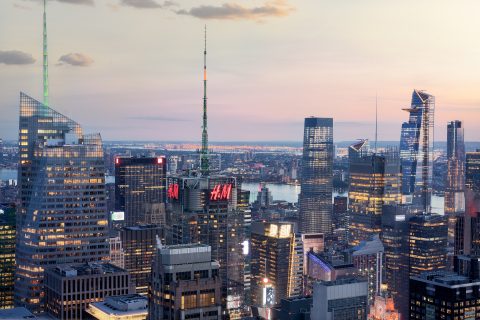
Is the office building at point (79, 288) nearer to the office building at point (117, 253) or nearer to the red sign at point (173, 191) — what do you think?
the office building at point (117, 253)

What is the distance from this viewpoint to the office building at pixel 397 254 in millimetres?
78188

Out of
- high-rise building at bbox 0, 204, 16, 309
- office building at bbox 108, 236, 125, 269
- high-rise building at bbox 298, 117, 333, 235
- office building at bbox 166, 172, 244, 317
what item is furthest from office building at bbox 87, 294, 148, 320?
high-rise building at bbox 298, 117, 333, 235

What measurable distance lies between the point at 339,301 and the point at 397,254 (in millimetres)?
37340

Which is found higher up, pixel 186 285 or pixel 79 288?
pixel 186 285

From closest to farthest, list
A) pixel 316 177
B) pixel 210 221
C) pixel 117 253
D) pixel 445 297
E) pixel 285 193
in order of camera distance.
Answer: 1. pixel 445 297
2. pixel 117 253
3. pixel 210 221
4. pixel 316 177
5. pixel 285 193

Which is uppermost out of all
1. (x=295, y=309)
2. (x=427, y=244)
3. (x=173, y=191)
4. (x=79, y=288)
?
(x=173, y=191)

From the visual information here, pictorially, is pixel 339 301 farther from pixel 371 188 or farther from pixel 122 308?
pixel 371 188

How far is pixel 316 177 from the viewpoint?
449 feet

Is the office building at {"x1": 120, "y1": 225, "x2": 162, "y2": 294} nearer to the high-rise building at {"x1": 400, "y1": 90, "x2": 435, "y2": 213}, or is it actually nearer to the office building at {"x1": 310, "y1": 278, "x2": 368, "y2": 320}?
the office building at {"x1": 310, "y1": 278, "x2": 368, "y2": 320}

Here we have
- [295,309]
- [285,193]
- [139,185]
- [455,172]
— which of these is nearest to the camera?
[295,309]

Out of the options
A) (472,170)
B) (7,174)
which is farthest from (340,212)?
(7,174)

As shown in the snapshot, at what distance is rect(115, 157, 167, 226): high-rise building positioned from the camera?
347 ft

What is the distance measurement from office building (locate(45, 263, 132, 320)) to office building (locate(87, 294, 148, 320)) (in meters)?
4.28

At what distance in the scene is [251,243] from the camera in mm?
85000
